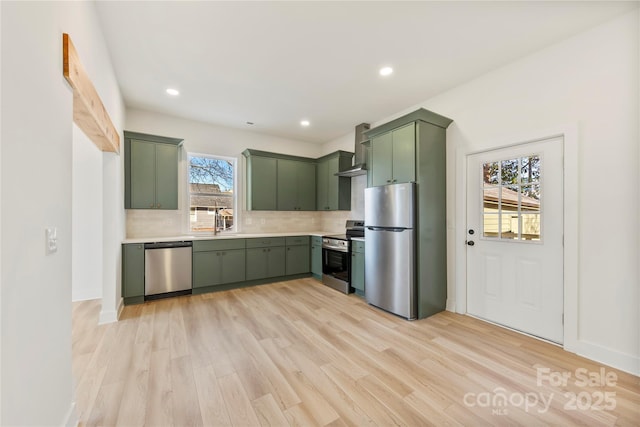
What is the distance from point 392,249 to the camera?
3.32 m

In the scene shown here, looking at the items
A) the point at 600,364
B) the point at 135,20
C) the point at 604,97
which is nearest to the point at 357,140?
the point at 604,97

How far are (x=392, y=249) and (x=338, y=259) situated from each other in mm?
1306

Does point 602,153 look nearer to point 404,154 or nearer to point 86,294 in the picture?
point 404,154

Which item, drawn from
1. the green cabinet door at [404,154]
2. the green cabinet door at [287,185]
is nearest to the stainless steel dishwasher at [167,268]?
the green cabinet door at [287,185]

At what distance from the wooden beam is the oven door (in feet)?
11.0

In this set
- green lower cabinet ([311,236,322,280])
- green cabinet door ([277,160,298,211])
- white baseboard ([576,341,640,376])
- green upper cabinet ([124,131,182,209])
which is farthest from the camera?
green cabinet door ([277,160,298,211])

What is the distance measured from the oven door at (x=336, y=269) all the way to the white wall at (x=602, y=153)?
8.69 ft

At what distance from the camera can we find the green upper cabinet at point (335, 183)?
5068 millimetres

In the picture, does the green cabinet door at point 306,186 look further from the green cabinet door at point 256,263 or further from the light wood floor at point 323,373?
the light wood floor at point 323,373

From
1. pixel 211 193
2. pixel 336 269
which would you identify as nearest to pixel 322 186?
pixel 336 269

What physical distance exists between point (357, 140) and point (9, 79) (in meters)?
4.29

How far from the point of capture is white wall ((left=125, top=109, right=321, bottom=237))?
416 cm

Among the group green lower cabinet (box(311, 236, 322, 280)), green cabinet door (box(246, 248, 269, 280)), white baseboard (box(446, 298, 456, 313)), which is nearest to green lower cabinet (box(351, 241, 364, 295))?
green lower cabinet (box(311, 236, 322, 280))

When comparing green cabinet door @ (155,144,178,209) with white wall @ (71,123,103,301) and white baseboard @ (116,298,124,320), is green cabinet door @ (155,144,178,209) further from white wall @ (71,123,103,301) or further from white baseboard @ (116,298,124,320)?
white baseboard @ (116,298,124,320)
